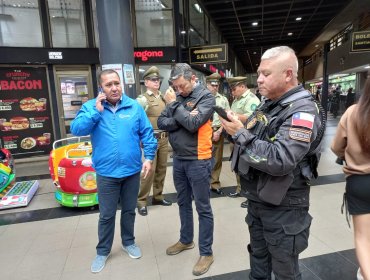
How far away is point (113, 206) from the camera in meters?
2.36

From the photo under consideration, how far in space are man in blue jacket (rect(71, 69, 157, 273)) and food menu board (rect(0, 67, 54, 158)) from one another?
5.34 metres

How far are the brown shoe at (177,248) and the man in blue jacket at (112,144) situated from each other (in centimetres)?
29

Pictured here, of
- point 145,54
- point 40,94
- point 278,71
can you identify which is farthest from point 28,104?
point 278,71

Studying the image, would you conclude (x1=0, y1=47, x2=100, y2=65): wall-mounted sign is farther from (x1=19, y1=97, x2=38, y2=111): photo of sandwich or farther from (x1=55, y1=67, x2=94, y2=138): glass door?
(x1=19, y1=97, x2=38, y2=111): photo of sandwich

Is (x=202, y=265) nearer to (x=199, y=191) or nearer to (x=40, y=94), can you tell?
(x=199, y=191)

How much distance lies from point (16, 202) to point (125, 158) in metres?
2.44

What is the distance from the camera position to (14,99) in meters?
6.59

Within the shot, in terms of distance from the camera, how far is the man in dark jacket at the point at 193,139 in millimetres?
2164

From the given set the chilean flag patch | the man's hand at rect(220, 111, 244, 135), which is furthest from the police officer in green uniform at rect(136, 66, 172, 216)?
the chilean flag patch

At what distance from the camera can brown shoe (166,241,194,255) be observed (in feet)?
8.25

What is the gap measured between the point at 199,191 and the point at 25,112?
6124 mm

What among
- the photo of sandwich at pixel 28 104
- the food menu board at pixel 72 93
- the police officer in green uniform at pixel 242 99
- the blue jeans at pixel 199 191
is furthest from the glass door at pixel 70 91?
the blue jeans at pixel 199 191

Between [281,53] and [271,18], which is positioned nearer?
[281,53]

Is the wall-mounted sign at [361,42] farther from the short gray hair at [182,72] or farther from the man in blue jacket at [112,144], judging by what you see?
the man in blue jacket at [112,144]
